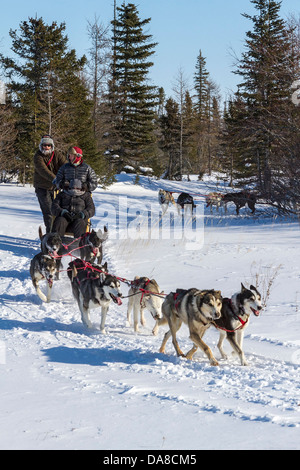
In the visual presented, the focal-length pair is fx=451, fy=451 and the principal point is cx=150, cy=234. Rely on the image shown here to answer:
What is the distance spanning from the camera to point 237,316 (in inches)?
175

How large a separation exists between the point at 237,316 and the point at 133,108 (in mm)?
26997

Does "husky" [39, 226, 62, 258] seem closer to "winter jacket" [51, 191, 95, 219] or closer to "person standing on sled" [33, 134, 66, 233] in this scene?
"winter jacket" [51, 191, 95, 219]

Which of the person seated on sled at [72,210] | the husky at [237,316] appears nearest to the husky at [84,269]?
the person seated on sled at [72,210]

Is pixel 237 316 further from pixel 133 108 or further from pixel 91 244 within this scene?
pixel 133 108

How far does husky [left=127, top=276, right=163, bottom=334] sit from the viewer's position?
514cm

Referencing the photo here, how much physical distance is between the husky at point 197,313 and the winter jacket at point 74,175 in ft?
10.3

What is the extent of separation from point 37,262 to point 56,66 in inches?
632

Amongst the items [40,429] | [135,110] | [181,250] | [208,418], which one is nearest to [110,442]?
[40,429]

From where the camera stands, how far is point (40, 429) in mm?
2592

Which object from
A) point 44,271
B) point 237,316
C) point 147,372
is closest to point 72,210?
point 44,271

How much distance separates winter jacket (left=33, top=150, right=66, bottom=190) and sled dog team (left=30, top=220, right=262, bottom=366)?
5.60 feet

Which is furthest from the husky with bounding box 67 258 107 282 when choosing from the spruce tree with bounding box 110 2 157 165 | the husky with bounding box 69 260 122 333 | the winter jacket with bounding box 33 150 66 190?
the spruce tree with bounding box 110 2 157 165

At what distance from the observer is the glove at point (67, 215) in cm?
699

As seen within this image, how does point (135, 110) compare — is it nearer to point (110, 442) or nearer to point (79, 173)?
point (79, 173)
